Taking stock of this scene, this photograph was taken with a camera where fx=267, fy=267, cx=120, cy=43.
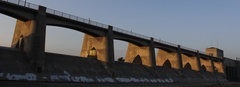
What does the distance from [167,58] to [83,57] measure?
39166 millimetres

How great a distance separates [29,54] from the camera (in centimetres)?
4684

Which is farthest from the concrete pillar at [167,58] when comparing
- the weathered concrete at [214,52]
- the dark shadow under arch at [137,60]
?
the weathered concrete at [214,52]

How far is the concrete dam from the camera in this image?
149 feet

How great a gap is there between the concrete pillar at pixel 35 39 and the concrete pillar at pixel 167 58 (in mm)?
53534

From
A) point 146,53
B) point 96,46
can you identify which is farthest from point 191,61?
point 96,46

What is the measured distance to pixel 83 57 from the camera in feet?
205

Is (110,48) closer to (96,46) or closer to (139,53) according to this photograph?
(96,46)

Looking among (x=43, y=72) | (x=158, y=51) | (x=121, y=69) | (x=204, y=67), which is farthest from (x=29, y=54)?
(x=204, y=67)

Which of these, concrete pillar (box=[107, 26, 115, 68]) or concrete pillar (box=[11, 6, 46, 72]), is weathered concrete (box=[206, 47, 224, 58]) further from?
concrete pillar (box=[11, 6, 46, 72])

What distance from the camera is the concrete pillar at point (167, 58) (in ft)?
299

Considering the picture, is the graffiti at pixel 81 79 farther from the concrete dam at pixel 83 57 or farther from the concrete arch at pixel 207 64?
the concrete arch at pixel 207 64

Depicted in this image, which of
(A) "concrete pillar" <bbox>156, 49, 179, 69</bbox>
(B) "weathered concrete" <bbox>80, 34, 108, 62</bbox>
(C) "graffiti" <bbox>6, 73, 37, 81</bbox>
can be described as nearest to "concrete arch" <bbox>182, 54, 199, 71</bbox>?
(A) "concrete pillar" <bbox>156, 49, 179, 69</bbox>

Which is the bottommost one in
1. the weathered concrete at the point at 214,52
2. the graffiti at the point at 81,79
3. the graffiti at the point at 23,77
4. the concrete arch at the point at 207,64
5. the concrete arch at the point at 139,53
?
the graffiti at the point at 81,79

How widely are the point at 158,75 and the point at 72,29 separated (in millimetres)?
32979
